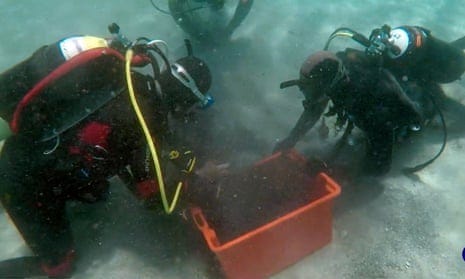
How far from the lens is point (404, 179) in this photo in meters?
4.14

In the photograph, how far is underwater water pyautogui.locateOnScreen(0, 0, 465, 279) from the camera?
11.1ft

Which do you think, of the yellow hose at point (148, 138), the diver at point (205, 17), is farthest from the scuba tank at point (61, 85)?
the diver at point (205, 17)

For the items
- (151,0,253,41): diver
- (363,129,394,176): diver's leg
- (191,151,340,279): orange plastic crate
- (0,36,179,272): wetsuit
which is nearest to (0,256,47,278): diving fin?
(0,36,179,272): wetsuit

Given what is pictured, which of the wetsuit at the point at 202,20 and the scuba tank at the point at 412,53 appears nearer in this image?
the scuba tank at the point at 412,53

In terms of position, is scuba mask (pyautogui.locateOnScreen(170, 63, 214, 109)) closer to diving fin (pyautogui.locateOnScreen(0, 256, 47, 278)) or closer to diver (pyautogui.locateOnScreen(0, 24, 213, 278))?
diver (pyautogui.locateOnScreen(0, 24, 213, 278))

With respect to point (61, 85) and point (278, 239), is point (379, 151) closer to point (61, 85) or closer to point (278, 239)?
point (278, 239)

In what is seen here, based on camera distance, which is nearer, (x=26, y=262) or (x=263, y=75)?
(x=26, y=262)

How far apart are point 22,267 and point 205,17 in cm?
490

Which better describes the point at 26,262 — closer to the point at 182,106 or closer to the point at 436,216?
the point at 182,106

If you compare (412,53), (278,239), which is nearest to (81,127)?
(278,239)

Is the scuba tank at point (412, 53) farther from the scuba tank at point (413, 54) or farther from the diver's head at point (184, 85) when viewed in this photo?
the diver's head at point (184, 85)

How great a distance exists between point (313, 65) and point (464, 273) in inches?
91.2

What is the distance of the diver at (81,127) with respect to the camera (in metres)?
→ 2.49

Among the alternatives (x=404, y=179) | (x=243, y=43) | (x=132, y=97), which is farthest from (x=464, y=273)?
(x=243, y=43)
